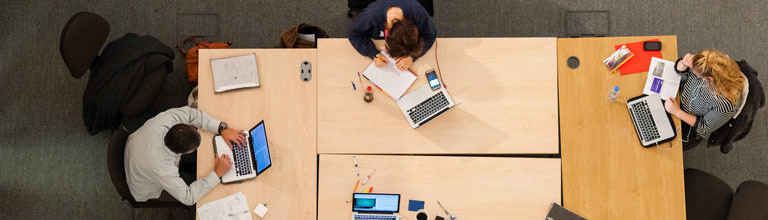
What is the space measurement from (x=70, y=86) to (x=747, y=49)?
4681 millimetres

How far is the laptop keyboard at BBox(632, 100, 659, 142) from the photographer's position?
2.45 metres

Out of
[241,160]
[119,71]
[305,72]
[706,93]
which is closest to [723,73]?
[706,93]

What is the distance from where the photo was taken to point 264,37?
337 centimetres

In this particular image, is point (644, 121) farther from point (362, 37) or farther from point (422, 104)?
point (362, 37)

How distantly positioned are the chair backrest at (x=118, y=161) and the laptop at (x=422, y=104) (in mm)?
1393

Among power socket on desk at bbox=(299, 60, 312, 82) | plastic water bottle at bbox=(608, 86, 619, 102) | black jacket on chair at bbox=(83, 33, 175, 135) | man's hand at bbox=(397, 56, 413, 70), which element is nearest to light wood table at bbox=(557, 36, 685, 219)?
plastic water bottle at bbox=(608, 86, 619, 102)

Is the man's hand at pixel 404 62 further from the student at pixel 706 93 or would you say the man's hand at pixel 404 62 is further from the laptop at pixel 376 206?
the student at pixel 706 93

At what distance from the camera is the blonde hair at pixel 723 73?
2232 mm

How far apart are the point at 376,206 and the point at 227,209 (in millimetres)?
771

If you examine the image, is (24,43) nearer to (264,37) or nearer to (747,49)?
(264,37)

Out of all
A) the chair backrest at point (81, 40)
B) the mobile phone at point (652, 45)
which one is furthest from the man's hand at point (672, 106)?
the chair backrest at point (81, 40)

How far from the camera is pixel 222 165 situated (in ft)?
8.04

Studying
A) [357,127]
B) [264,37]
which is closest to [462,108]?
[357,127]

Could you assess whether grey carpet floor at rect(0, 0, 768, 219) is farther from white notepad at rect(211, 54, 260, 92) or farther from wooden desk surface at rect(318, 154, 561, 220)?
wooden desk surface at rect(318, 154, 561, 220)
